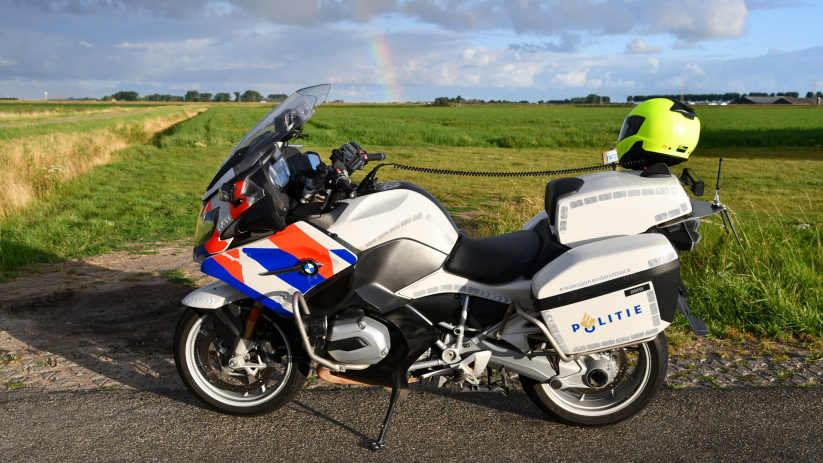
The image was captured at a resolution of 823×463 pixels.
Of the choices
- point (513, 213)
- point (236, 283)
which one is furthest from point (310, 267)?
point (513, 213)

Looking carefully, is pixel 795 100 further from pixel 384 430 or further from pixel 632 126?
pixel 384 430

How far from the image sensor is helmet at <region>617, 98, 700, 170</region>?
9.96 feet

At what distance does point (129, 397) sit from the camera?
133 inches

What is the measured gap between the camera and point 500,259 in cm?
288

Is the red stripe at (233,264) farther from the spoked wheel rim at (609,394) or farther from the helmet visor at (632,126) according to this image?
the helmet visor at (632,126)

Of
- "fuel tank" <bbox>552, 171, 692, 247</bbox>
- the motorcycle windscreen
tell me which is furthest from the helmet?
the motorcycle windscreen

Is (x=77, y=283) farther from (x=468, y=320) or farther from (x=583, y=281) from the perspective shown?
(x=583, y=281)

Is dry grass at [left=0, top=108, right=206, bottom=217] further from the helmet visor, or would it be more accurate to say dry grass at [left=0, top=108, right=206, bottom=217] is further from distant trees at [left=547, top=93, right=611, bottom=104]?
distant trees at [left=547, top=93, right=611, bottom=104]

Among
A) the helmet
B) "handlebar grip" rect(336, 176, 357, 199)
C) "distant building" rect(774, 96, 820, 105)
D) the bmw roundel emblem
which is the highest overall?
"distant building" rect(774, 96, 820, 105)

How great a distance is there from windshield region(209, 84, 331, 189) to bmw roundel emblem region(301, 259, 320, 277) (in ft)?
1.93

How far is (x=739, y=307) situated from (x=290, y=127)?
384cm

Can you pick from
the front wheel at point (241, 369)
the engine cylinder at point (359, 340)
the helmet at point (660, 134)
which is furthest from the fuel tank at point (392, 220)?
the helmet at point (660, 134)

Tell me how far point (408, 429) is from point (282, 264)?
43.9 inches

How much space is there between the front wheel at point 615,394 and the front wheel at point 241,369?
1296mm
